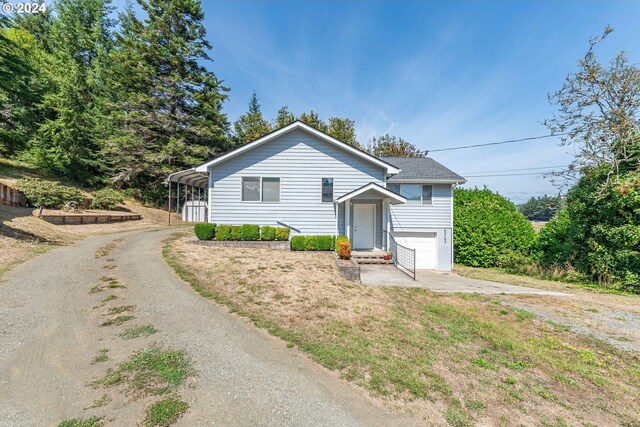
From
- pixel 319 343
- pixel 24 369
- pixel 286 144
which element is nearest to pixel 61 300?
pixel 24 369

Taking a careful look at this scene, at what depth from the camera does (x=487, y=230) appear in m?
14.1

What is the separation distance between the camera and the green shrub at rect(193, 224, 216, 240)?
11.5 m

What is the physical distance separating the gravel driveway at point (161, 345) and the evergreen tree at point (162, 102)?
18.8m

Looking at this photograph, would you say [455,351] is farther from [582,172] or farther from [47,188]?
[47,188]

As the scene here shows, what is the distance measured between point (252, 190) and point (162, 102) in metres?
17.4

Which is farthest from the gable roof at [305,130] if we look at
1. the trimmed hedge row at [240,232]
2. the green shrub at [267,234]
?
the green shrub at [267,234]

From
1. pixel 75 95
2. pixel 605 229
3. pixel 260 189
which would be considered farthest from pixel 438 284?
pixel 75 95

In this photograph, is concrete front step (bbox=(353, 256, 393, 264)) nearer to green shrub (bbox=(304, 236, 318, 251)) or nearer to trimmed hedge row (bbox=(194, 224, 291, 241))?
green shrub (bbox=(304, 236, 318, 251))

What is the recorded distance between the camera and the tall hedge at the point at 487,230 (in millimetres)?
13961

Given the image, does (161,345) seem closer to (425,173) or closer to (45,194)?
(425,173)

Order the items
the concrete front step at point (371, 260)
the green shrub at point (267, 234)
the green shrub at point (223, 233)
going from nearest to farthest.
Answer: the concrete front step at point (371, 260) → the green shrub at point (223, 233) → the green shrub at point (267, 234)

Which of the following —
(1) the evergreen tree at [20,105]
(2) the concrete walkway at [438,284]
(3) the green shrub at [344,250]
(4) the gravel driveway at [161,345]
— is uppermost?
(1) the evergreen tree at [20,105]

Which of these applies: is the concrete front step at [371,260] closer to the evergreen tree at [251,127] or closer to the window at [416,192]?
the window at [416,192]

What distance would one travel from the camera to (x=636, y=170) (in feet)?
32.2
